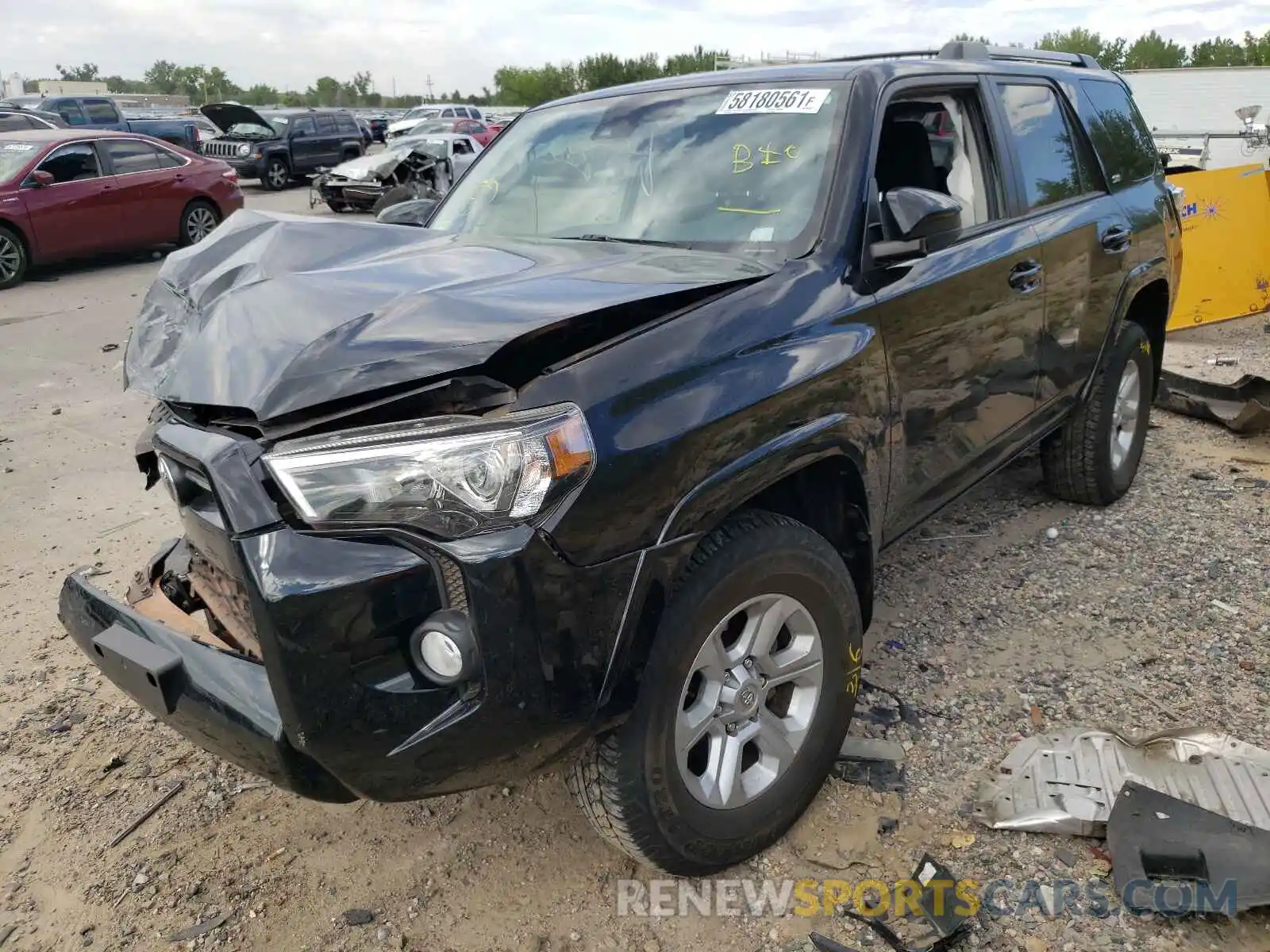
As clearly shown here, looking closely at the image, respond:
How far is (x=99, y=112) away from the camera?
22.5 m

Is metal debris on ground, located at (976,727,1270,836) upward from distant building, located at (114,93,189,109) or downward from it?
downward

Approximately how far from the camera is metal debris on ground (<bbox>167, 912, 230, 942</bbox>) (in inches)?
91.1

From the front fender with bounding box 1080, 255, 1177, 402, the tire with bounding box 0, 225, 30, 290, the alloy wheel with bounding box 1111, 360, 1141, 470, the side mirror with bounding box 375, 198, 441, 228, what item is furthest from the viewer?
the tire with bounding box 0, 225, 30, 290

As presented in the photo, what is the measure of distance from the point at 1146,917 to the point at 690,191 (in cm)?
234

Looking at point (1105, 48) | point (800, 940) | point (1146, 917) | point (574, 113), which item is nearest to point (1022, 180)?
point (574, 113)

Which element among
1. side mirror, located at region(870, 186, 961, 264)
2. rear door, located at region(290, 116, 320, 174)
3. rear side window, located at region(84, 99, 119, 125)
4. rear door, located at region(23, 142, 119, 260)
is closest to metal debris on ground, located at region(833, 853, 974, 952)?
side mirror, located at region(870, 186, 961, 264)

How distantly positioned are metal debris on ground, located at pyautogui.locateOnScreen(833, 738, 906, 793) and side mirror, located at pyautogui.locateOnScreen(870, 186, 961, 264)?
4.73ft

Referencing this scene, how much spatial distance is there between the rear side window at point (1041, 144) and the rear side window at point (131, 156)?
11.8m

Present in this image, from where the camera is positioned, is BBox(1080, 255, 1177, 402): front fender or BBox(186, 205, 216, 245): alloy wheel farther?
BBox(186, 205, 216, 245): alloy wheel

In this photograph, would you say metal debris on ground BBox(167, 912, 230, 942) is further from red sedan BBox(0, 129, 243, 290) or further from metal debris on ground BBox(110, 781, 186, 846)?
red sedan BBox(0, 129, 243, 290)

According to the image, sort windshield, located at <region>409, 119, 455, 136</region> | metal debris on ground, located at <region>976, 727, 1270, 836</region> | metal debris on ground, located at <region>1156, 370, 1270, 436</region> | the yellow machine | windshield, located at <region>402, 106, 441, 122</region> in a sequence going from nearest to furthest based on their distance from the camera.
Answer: metal debris on ground, located at <region>976, 727, 1270, 836</region> < metal debris on ground, located at <region>1156, 370, 1270, 436</region> < the yellow machine < windshield, located at <region>409, 119, 455, 136</region> < windshield, located at <region>402, 106, 441, 122</region>

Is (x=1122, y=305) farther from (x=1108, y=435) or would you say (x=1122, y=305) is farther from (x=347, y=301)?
(x=347, y=301)

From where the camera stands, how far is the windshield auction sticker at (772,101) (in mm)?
2871

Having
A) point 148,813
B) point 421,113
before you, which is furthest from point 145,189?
point 421,113
